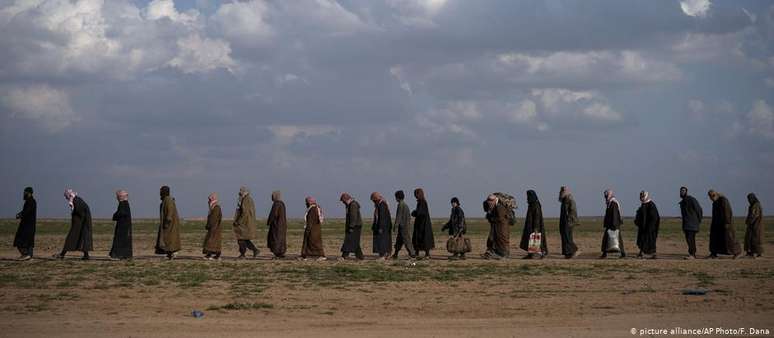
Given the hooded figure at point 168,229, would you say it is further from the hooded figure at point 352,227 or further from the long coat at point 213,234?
the hooded figure at point 352,227

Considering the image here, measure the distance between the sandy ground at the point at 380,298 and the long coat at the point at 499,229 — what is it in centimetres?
131

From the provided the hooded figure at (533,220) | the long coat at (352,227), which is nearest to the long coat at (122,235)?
the long coat at (352,227)

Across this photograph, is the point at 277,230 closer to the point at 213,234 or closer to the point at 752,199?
the point at 213,234

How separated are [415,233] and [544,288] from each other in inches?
301

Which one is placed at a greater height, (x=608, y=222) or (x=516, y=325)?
(x=608, y=222)

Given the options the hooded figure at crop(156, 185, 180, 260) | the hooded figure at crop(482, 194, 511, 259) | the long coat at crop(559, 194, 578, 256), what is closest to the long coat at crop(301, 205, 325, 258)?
the hooded figure at crop(156, 185, 180, 260)

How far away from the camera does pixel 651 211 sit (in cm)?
2277

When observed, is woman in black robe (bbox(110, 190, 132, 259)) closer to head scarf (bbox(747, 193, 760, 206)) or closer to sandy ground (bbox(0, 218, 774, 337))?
sandy ground (bbox(0, 218, 774, 337))

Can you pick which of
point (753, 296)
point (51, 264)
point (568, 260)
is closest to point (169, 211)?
point (51, 264)

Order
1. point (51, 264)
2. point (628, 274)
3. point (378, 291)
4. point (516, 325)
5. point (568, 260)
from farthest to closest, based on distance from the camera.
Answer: point (568, 260) → point (51, 264) → point (628, 274) → point (378, 291) → point (516, 325)

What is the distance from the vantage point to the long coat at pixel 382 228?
22.6 meters

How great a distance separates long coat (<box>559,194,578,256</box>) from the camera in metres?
22.5

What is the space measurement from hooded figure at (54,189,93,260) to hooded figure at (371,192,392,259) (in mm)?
6936

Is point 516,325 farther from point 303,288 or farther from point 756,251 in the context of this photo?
point 756,251
